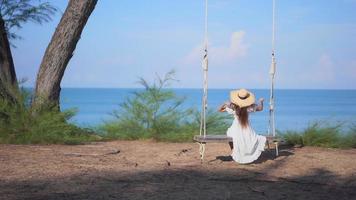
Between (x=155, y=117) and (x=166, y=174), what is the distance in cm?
492

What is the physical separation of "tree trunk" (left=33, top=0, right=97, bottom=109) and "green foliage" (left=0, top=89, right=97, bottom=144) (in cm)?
94

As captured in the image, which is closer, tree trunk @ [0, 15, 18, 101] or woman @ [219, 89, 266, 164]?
woman @ [219, 89, 266, 164]

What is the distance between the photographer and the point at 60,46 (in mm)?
12383

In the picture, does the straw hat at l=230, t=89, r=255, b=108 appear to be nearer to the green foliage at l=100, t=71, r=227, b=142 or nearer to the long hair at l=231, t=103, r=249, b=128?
the long hair at l=231, t=103, r=249, b=128

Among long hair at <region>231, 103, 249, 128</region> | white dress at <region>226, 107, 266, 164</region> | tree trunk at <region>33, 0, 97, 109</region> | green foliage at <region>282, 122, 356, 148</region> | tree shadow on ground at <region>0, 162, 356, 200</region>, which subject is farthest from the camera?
tree trunk at <region>33, 0, 97, 109</region>

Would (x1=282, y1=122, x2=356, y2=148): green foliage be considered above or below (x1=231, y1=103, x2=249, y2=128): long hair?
below

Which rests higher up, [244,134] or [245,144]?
[244,134]

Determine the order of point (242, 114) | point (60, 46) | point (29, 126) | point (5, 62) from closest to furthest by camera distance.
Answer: point (242, 114) → point (29, 126) → point (60, 46) → point (5, 62)

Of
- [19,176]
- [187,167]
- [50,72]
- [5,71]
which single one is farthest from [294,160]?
[5,71]

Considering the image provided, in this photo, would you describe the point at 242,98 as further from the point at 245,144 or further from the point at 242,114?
the point at 245,144

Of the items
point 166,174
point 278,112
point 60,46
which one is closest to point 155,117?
point 60,46

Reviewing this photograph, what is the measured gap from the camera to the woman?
348 inches

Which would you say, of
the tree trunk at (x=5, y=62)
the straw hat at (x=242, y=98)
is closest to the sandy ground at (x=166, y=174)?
the straw hat at (x=242, y=98)

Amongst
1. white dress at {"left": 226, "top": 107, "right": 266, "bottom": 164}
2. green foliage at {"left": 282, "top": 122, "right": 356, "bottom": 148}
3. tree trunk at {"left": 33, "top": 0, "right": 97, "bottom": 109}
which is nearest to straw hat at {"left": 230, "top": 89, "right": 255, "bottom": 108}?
white dress at {"left": 226, "top": 107, "right": 266, "bottom": 164}
